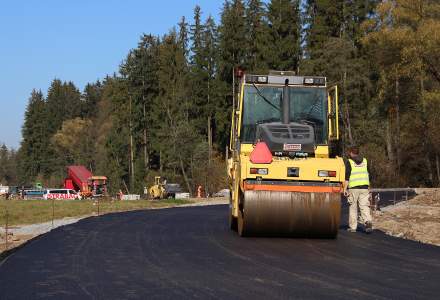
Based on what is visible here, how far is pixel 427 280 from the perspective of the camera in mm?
8367

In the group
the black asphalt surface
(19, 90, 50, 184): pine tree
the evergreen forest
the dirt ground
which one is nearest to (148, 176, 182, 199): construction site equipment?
the evergreen forest

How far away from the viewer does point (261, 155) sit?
41.0 ft

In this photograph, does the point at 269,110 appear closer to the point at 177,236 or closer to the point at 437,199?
the point at 177,236

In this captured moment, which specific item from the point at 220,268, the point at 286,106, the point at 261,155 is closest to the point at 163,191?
the point at 286,106

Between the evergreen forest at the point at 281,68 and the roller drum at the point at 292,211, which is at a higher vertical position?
the evergreen forest at the point at 281,68

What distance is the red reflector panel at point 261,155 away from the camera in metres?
12.5

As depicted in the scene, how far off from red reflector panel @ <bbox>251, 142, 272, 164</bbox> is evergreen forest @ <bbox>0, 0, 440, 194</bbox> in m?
31.7

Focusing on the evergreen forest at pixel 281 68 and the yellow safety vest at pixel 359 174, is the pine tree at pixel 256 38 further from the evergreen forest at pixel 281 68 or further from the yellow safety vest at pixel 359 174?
the yellow safety vest at pixel 359 174

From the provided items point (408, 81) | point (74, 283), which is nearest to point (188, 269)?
point (74, 283)

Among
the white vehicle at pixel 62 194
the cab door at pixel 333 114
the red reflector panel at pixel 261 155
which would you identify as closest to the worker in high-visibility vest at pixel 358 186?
the cab door at pixel 333 114

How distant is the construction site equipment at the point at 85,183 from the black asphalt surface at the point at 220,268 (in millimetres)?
55373

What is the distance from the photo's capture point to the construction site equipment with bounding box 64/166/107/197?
232ft

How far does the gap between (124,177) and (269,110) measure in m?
77.2

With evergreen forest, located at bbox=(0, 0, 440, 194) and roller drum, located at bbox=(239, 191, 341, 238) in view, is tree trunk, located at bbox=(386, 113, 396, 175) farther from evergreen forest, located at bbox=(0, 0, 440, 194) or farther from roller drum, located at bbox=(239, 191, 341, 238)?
roller drum, located at bbox=(239, 191, 341, 238)
